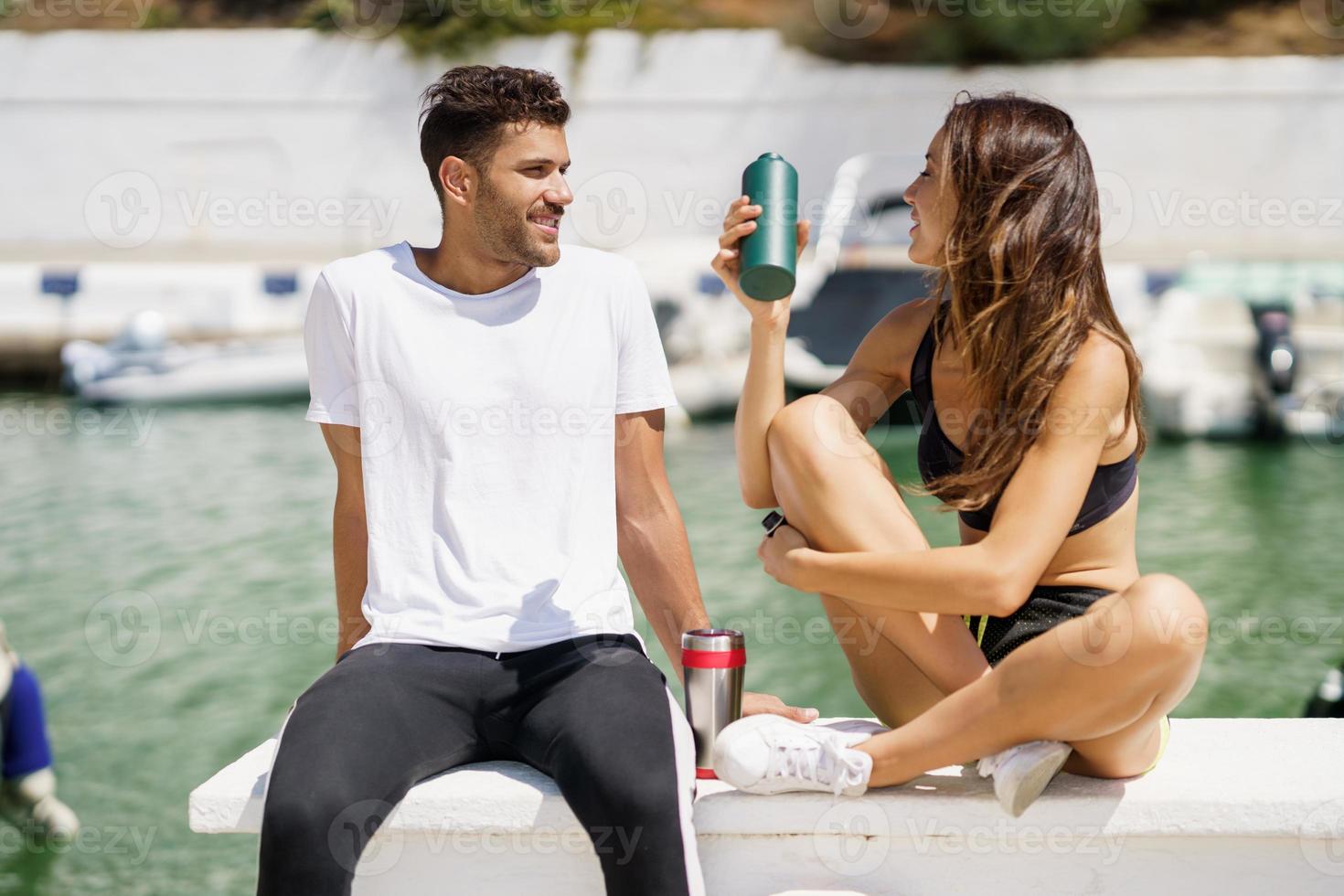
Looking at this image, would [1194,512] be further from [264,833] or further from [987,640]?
[264,833]

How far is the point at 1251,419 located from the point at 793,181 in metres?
9.70

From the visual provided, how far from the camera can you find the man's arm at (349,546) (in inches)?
89.5

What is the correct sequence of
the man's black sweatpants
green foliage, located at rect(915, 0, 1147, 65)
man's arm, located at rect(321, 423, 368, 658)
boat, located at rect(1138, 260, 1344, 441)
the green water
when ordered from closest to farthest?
the man's black sweatpants → man's arm, located at rect(321, 423, 368, 658) → the green water → boat, located at rect(1138, 260, 1344, 441) → green foliage, located at rect(915, 0, 1147, 65)

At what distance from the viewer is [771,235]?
2.08 metres

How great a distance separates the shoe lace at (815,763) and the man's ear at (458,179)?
3.59 ft

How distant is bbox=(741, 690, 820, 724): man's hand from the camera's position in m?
2.18

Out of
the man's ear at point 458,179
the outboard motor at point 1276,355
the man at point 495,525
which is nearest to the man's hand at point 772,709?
the man at point 495,525

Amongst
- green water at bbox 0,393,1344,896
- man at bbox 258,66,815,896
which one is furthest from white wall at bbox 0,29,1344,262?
man at bbox 258,66,815,896

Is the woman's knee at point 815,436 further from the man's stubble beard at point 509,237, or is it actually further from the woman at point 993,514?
the man's stubble beard at point 509,237

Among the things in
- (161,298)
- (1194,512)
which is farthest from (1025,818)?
(161,298)

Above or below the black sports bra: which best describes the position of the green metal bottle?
above

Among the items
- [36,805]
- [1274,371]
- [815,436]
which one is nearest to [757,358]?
[815,436]

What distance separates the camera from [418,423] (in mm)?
2186

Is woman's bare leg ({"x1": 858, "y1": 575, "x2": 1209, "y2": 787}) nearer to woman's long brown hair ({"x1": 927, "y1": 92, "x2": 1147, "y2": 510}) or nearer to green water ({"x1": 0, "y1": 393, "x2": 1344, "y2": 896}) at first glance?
woman's long brown hair ({"x1": 927, "y1": 92, "x2": 1147, "y2": 510})
